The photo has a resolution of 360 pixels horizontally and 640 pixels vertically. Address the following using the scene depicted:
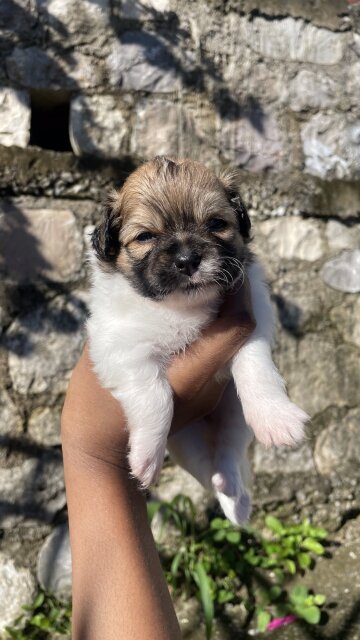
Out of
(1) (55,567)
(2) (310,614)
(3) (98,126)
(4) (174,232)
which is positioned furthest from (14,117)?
(2) (310,614)

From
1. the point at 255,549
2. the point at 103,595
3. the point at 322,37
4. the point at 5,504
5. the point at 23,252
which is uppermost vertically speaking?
the point at 322,37

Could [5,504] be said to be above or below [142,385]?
below

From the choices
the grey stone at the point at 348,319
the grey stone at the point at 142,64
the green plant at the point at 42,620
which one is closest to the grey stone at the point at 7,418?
the green plant at the point at 42,620

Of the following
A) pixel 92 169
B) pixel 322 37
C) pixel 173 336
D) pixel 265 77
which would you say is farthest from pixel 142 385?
pixel 322 37

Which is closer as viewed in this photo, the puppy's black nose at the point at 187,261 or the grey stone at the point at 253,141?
the puppy's black nose at the point at 187,261

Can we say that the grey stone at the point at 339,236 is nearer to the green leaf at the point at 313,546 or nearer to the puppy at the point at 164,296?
the puppy at the point at 164,296

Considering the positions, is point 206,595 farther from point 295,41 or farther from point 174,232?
point 295,41

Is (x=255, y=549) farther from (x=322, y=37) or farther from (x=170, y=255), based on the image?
(x=322, y=37)
